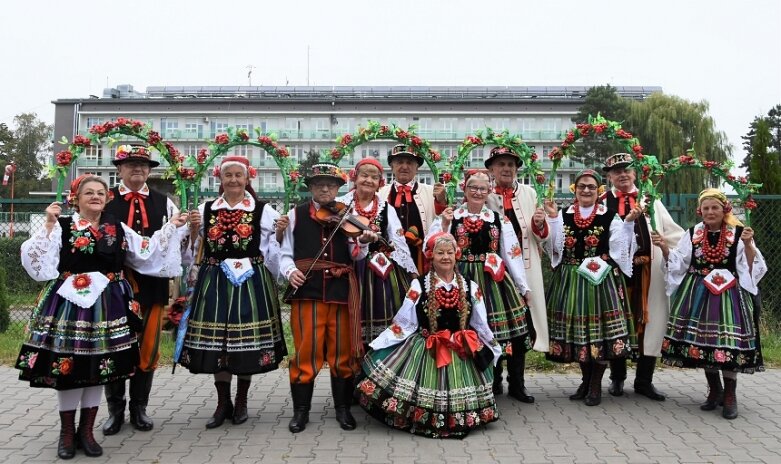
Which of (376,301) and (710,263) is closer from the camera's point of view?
(376,301)

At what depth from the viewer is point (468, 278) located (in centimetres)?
559

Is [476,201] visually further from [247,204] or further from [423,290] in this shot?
[247,204]

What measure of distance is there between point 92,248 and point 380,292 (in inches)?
87.3

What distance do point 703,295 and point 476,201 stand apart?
80.6 inches

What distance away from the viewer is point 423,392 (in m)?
5.04

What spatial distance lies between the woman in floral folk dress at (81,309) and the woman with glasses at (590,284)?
3.49 meters

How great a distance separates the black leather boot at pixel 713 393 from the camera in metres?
5.85

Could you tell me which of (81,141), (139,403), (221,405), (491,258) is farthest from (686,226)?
(81,141)

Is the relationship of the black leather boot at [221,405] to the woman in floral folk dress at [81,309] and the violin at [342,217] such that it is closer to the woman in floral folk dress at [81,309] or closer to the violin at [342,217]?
the woman in floral folk dress at [81,309]

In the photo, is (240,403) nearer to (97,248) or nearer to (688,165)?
(97,248)

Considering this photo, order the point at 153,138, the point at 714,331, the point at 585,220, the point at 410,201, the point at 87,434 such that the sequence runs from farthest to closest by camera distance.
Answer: the point at 410,201
the point at 585,220
the point at 714,331
the point at 153,138
the point at 87,434

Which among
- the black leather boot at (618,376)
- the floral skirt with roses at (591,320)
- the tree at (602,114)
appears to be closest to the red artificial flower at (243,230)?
the floral skirt with roses at (591,320)

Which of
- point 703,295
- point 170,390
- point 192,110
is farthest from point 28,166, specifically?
point 703,295

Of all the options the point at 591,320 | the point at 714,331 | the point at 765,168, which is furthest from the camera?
the point at 765,168
